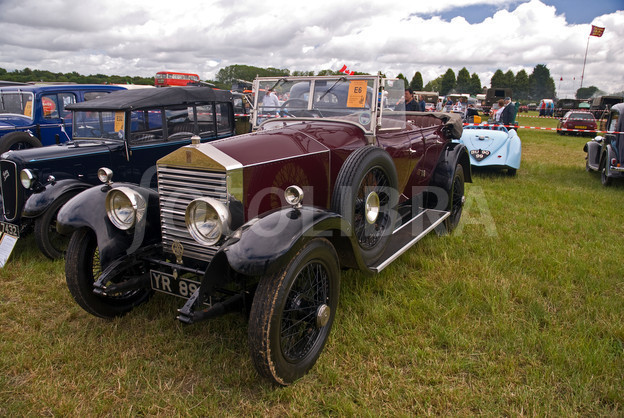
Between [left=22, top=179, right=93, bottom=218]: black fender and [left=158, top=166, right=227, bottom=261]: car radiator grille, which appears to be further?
[left=22, top=179, right=93, bottom=218]: black fender

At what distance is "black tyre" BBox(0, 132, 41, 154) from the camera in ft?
21.9

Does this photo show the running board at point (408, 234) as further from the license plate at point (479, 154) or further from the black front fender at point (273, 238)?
the license plate at point (479, 154)

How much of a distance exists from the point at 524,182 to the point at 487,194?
1.48 meters

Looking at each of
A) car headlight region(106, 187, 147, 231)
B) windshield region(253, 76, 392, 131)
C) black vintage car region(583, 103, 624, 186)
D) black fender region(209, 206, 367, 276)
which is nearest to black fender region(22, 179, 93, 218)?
car headlight region(106, 187, 147, 231)

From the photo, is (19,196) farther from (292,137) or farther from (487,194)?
(487,194)

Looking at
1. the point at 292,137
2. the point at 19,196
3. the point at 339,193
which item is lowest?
the point at 19,196

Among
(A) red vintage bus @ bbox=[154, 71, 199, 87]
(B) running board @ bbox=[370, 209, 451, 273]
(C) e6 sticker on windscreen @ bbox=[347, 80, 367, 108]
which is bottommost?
(B) running board @ bbox=[370, 209, 451, 273]

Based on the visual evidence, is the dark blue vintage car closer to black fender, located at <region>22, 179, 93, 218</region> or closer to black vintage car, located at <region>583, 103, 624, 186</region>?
black fender, located at <region>22, 179, 93, 218</region>

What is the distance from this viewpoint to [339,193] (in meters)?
2.92

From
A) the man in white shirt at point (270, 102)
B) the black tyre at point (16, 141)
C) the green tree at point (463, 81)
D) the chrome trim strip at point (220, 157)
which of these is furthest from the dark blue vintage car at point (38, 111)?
the green tree at point (463, 81)

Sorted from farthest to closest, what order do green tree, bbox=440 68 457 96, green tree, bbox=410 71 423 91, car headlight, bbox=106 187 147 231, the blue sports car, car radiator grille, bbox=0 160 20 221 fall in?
1. green tree, bbox=440 68 457 96
2. green tree, bbox=410 71 423 91
3. the blue sports car
4. car radiator grille, bbox=0 160 20 221
5. car headlight, bbox=106 187 147 231

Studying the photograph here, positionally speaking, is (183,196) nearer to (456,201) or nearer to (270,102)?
(270,102)

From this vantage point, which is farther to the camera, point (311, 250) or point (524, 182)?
point (524, 182)

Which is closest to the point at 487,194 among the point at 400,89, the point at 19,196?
the point at 400,89
